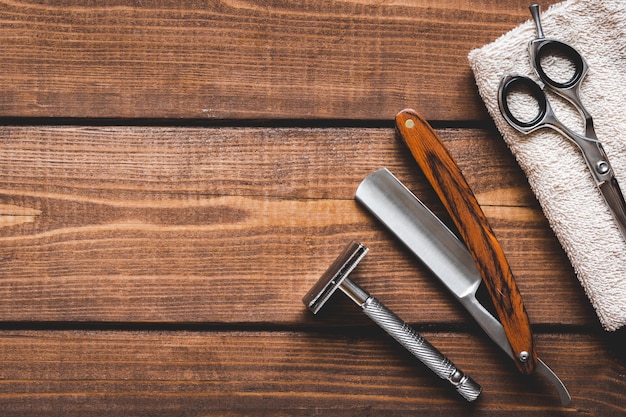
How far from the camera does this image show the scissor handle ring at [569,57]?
54 cm

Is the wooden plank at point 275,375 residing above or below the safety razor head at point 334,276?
below

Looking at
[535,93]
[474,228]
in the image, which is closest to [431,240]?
[474,228]

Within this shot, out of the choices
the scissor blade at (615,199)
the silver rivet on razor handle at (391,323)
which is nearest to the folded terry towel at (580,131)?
the scissor blade at (615,199)

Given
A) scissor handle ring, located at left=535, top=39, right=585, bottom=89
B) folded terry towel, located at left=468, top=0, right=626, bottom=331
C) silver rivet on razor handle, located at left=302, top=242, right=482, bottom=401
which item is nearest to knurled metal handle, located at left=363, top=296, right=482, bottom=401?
silver rivet on razor handle, located at left=302, top=242, right=482, bottom=401

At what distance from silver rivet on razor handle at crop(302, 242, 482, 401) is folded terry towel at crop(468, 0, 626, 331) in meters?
0.14

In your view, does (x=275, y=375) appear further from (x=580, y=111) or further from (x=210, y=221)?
(x=580, y=111)

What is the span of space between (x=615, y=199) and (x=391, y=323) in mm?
218

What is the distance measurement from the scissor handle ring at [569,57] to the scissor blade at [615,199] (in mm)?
90

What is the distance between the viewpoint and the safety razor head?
0.52 meters

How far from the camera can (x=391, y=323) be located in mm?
544

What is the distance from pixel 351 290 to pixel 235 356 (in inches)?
5.0

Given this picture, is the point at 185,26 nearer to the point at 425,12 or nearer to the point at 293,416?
the point at 425,12

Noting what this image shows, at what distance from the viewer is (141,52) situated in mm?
573

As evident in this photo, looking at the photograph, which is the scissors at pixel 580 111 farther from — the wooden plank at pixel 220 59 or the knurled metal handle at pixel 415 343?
the knurled metal handle at pixel 415 343
